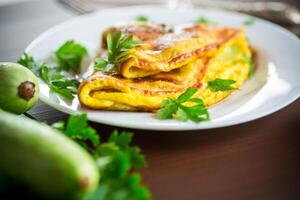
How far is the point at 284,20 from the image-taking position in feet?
7.23

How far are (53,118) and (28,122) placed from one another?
43 cm

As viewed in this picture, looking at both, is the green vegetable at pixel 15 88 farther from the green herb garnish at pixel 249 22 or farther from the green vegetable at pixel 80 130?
the green herb garnish at pixel 249 22

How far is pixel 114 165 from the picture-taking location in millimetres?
1014

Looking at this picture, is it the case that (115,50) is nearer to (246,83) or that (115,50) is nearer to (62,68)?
(62,68)

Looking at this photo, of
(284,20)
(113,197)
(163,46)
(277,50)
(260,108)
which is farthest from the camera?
(284,20)

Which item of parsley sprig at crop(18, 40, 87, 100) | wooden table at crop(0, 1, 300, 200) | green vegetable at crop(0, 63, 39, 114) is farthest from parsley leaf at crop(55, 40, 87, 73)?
green vegetable at crop(0, 63, 39, 114)

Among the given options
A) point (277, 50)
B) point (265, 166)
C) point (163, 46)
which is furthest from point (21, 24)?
point (265, 166)

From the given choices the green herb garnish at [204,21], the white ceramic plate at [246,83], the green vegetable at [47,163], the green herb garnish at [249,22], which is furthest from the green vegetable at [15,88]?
the green herb garnish at [249,22]

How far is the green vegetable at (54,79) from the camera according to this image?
1397 mm

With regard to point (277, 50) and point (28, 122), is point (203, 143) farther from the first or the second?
point (277, 50)

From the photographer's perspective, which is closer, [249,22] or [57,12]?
[249,22]

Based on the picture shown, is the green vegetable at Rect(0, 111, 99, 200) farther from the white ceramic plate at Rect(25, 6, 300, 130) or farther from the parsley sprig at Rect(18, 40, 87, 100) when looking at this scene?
the parsley sprig at Rect(18, 40, 87, 100)

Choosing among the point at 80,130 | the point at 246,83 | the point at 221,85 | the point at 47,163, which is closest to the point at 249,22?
the point at 246,83

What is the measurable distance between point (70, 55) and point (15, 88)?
555 mm
